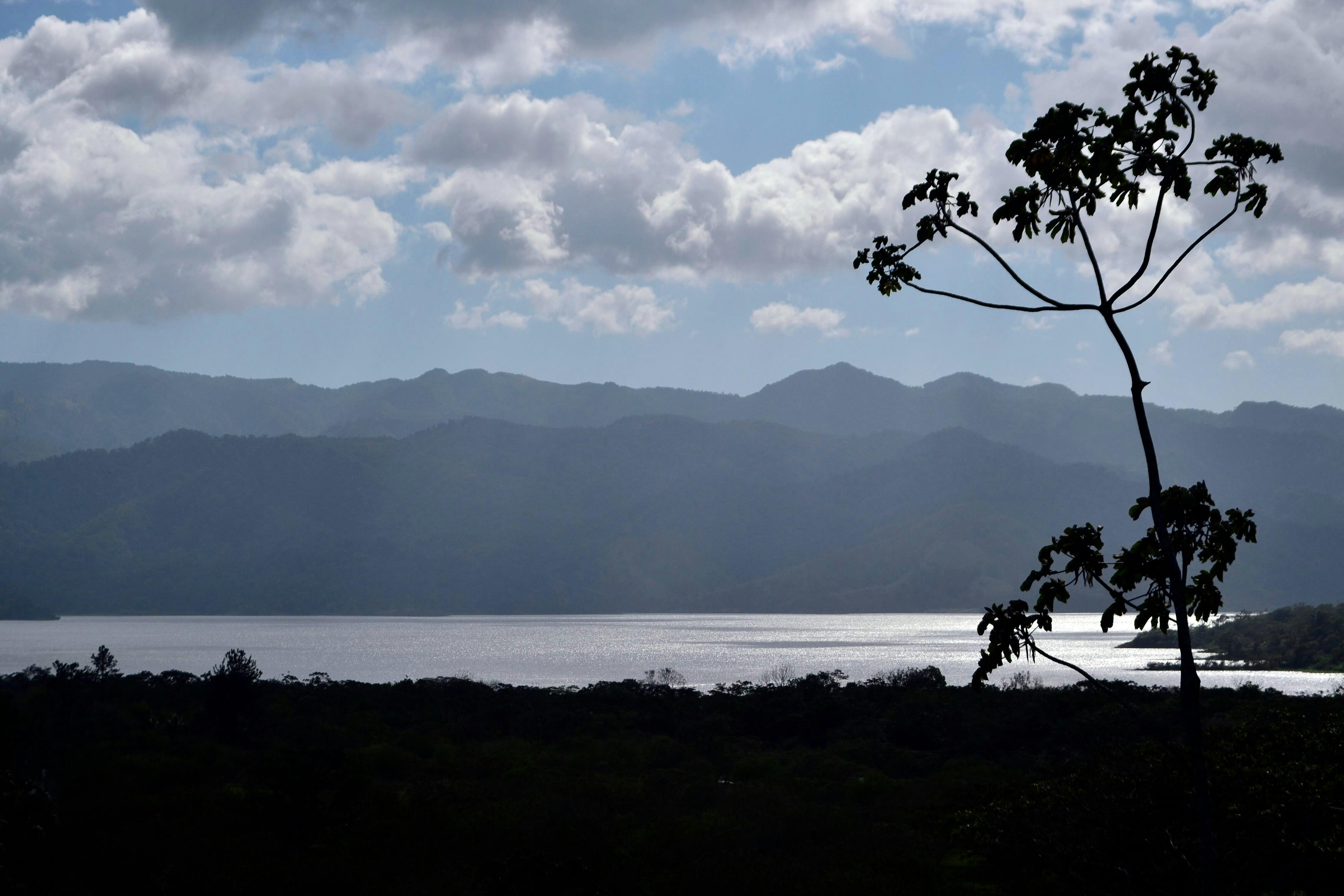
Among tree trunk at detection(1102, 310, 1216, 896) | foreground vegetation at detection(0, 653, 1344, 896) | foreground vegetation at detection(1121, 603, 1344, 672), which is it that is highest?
tree trunk at detection(1102, 310, 1216, 896)

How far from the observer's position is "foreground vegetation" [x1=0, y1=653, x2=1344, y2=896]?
16141 millimetres

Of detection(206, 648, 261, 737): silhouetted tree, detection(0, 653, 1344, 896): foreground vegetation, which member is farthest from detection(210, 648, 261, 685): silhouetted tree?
detection(0, 653, 1344, 896): foreground vegetation

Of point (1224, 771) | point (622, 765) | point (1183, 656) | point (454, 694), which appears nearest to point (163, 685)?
point (454, 694)

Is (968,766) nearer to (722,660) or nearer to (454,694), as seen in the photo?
(454,694)

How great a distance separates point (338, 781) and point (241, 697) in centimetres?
2123

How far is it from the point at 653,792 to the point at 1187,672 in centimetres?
2847

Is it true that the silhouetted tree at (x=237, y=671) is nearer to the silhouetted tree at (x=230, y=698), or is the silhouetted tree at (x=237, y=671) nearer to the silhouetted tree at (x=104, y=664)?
the silhouetted tree at (x=230, y=698)

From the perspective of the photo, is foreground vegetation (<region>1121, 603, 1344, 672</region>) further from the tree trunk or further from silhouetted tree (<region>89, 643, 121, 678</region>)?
the tree trunk

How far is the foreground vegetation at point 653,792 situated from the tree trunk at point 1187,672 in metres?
0.61

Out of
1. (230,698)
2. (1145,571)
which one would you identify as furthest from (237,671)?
(1145,571)

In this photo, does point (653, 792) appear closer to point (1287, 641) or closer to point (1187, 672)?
point (1187, 672)

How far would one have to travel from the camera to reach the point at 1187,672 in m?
9.59

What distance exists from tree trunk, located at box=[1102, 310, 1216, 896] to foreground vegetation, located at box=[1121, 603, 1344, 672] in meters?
128

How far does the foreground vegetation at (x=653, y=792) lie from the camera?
16.1 metres
